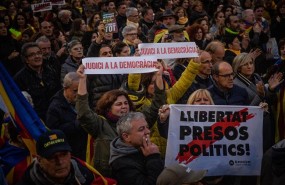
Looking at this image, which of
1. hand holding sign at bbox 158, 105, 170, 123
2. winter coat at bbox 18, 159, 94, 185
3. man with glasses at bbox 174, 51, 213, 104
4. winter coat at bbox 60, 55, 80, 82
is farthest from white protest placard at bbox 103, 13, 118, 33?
winter coat at bbox 18, 159, 94, 185

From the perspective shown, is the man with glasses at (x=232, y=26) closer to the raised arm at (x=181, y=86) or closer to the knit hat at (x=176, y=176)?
the raised arm at (x=181, y=86)

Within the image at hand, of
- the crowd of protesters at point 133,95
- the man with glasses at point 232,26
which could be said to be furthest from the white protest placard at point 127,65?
the man with glasses at point 232,26

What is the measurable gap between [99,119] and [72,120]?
84cm

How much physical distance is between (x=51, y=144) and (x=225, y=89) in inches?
96.1

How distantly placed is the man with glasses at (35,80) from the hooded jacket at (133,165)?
268cm

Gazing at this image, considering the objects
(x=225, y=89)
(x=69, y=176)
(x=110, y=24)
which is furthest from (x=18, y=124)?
(x=110, y=24)

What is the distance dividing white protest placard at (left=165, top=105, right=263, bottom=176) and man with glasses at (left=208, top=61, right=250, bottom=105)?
68 centimetres

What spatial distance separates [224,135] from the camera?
5109 mm

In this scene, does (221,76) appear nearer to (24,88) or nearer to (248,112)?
(248,112)

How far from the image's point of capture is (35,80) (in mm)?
7090

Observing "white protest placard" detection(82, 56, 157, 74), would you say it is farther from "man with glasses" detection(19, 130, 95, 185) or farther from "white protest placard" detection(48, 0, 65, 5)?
"white protest placard" detection(48, 0, 65, 5)

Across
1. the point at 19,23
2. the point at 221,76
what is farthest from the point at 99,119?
the point at 19,23

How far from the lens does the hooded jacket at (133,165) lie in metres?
4.21

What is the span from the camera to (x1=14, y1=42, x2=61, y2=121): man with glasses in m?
6.98
